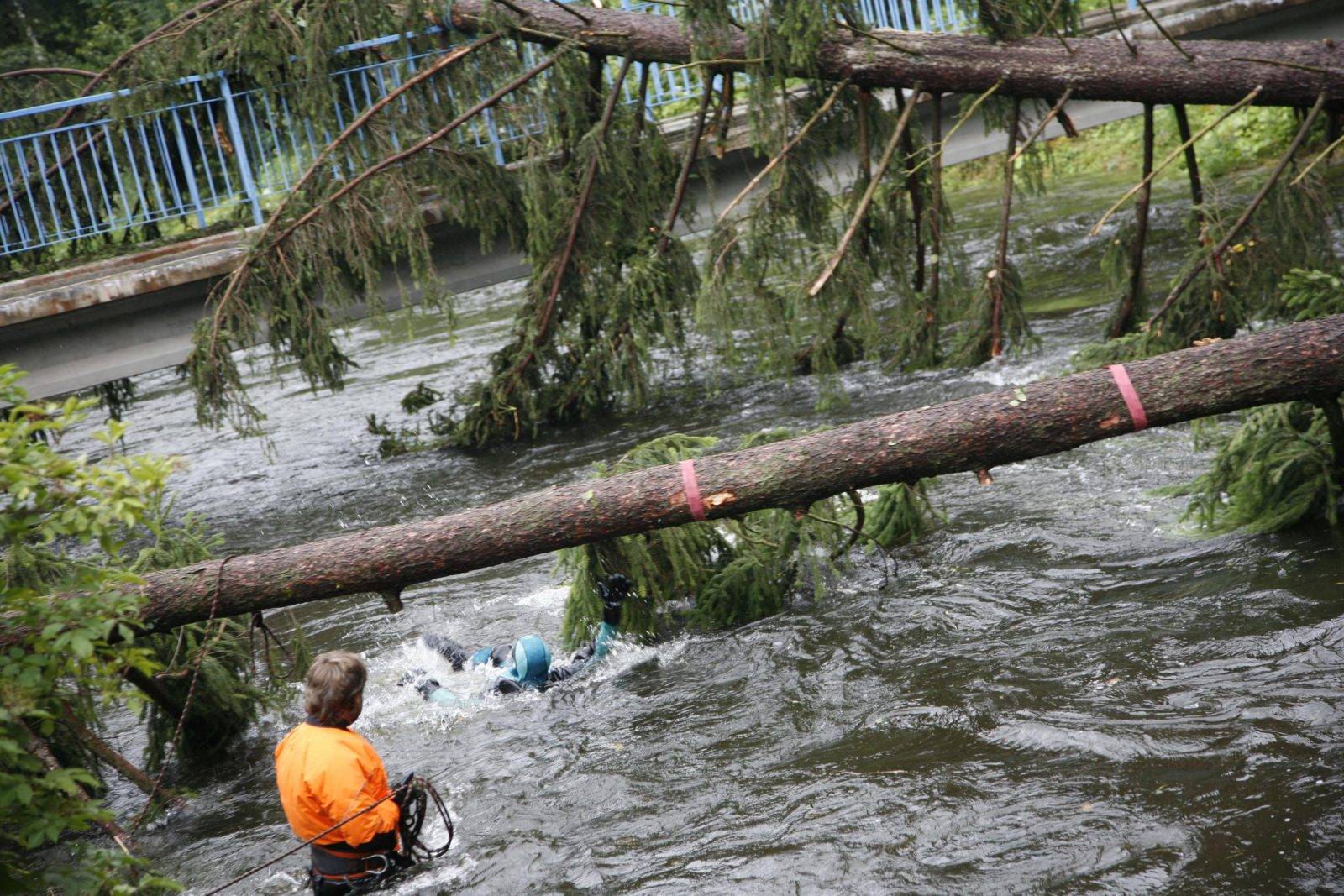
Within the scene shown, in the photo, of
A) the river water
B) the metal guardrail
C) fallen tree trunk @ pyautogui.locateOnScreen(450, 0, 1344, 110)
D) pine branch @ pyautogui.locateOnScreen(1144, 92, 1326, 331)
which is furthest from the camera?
the metal guardrail

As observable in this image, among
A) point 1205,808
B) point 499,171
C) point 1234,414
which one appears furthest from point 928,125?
point 1205,808

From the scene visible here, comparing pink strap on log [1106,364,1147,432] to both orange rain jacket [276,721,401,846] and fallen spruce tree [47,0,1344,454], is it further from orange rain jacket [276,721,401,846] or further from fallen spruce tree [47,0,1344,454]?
orange rain jacket [276,721,401,846]

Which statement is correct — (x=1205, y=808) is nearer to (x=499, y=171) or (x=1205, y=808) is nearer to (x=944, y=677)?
(x=944, y=677)

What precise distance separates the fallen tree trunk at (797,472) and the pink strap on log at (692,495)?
2 centimetres

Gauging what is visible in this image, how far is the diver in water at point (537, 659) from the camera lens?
6.71 m

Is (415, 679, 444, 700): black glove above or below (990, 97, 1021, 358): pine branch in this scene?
below

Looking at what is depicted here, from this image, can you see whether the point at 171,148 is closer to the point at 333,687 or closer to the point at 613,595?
the point at 613,595

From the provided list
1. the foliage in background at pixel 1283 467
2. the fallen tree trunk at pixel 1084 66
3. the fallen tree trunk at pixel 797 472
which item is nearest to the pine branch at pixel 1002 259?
the fallen tree trunk at pixel 1084 66

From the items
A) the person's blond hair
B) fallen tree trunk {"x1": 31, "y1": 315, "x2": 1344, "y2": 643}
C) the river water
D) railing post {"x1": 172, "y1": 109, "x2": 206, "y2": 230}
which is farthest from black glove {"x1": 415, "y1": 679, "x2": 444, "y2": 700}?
railing post {"x1": 172, "y1": 109, "x2": 206, "y2": 230}

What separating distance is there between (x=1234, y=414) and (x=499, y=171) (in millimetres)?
6445

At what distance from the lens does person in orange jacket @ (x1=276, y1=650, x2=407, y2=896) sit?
4.66 metres

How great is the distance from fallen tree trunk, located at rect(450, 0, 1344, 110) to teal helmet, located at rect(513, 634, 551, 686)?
480 cm

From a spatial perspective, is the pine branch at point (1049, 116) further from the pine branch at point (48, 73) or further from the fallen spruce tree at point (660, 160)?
the pine branch at point (48, 73)

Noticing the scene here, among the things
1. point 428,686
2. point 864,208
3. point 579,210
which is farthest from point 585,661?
point 579,210
